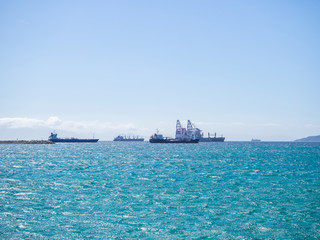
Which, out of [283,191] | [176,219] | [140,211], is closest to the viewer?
[176,219]

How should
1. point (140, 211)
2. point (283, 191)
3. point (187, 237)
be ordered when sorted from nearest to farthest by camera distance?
point (187, 237) < point (140, 211) < point (283, 191)

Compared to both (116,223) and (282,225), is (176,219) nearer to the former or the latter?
(116,223)

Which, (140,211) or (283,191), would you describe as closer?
(140,211)

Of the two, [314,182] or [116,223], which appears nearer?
[116,223]

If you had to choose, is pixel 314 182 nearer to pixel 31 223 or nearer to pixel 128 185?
pixel 128 185

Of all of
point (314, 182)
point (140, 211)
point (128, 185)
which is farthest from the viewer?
point (314, 182)

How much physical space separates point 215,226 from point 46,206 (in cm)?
1264

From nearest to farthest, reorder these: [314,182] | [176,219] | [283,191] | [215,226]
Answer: [215,226], [176,219], [283,191], [314,182]

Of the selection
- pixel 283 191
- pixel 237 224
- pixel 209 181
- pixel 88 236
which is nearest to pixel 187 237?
pixel 237 224

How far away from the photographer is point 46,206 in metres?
21.4

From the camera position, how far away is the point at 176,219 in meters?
18.2

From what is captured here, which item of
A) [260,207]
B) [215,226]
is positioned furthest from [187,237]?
[260,207]

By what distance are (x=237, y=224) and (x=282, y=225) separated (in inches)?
105

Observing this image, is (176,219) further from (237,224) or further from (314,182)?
(314,182)
